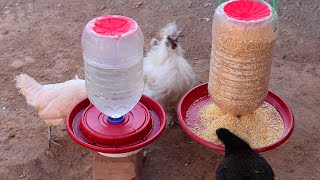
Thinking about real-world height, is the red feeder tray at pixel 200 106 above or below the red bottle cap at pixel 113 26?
below

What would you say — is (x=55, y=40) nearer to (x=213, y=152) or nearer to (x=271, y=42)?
(x=213, y=152)

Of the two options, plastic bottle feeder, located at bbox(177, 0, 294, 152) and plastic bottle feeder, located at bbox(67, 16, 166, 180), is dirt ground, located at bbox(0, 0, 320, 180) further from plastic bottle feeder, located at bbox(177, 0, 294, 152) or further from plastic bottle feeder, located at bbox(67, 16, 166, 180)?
plastic bottle feeder, located at bbox(177, 0, 294, 152)

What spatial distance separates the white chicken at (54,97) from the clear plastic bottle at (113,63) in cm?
73

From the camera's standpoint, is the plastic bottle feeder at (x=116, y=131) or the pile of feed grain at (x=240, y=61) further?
the plastic bottle feeder at (x=116, y=131)

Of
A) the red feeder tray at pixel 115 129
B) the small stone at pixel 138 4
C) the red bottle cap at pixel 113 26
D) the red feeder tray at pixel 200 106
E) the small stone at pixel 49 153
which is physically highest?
the red bottle cap at pixel 113 26

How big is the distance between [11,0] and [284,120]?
3.78m

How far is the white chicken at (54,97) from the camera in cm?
354

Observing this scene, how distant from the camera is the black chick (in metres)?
2.78

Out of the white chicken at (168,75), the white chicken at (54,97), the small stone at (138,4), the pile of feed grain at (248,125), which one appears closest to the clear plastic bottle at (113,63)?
the pile of feed grain at (248,125)

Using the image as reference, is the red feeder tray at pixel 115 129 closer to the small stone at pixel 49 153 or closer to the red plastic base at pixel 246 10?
the red plastic base at pixel 246 10

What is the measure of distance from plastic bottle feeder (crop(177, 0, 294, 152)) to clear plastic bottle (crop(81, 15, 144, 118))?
0.38 m

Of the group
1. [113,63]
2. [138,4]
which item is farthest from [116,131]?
[138,4]

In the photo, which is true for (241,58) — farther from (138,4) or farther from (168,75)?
(138,4)

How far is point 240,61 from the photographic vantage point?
8.82 ft
